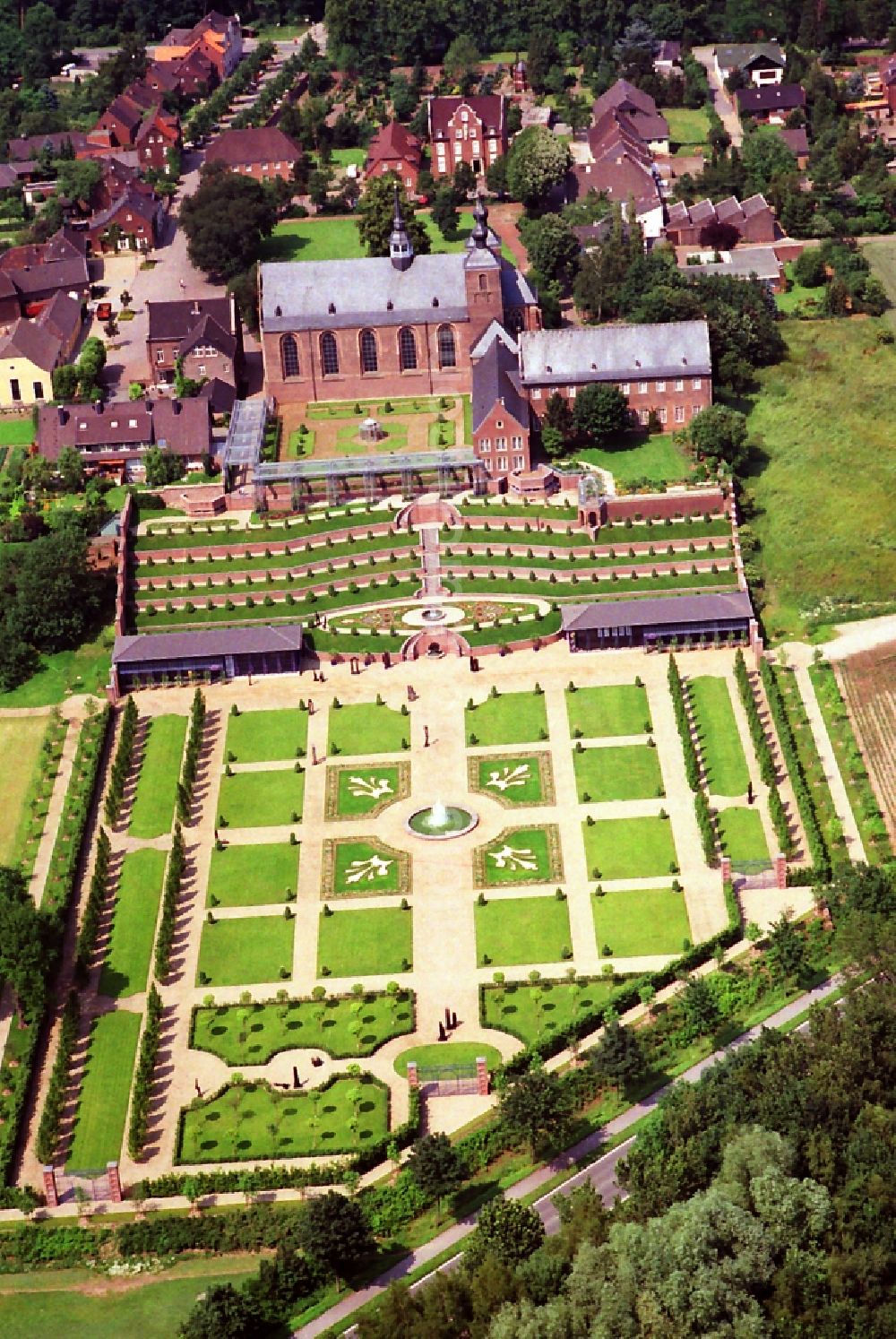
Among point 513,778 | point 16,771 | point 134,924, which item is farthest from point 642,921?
point 16,771

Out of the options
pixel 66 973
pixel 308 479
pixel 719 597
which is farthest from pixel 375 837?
pixel 308 479

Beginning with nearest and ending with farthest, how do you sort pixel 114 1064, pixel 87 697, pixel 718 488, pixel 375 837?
pixel 114 1064, pixel 375 837, pixel 87 697, pixel 718 488

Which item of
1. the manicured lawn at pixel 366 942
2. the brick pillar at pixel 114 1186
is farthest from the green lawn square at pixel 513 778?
the brick pillar at pixel 114 1186

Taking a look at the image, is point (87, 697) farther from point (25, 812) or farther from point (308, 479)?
point (308, 479)

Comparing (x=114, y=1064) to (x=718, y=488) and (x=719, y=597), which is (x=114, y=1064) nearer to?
(x=719, y=597)

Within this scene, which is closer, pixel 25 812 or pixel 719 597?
pixel 25 812

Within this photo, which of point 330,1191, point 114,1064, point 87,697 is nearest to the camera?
point 330,1191
